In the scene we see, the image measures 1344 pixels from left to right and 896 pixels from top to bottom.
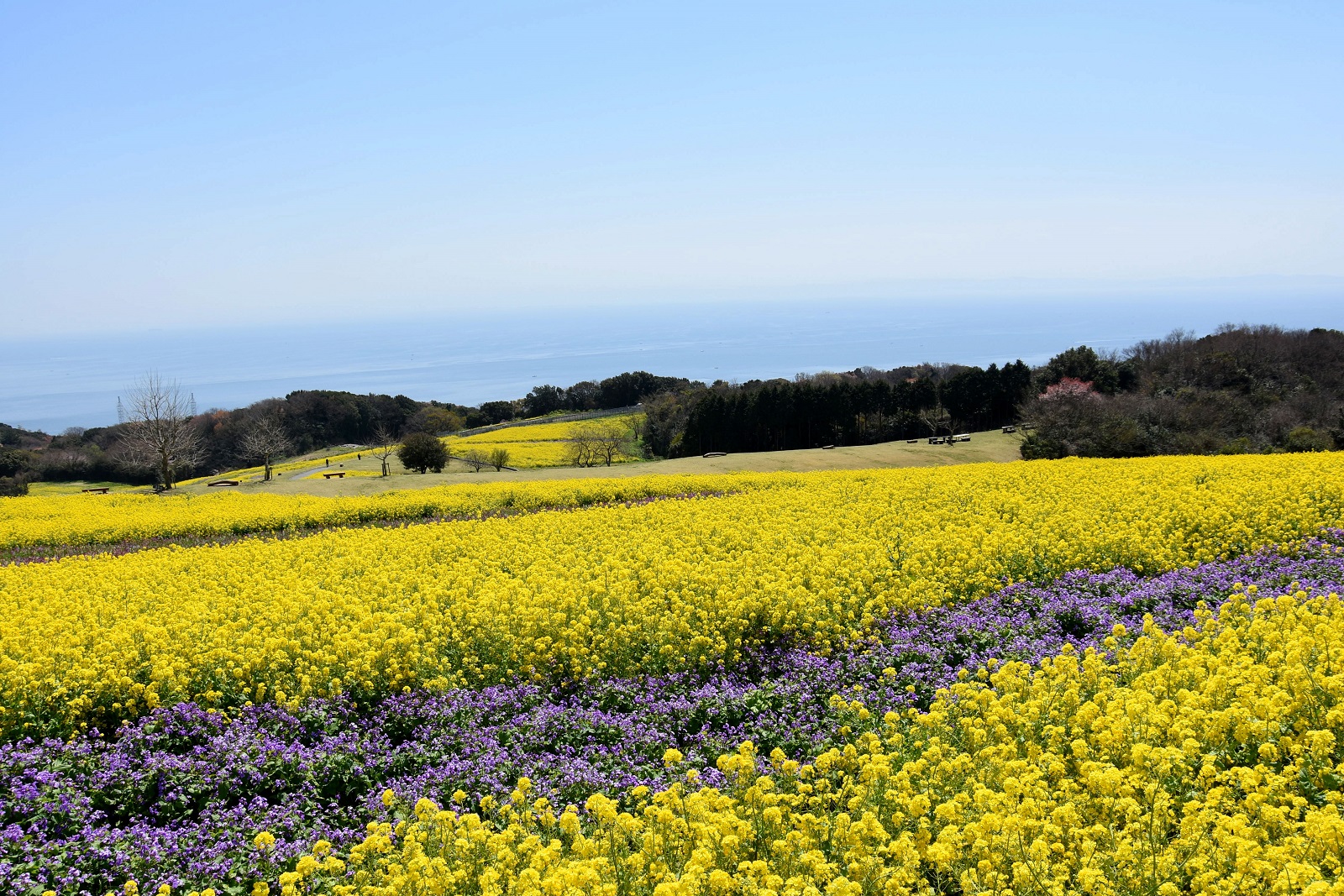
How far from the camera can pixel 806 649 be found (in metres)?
11.1

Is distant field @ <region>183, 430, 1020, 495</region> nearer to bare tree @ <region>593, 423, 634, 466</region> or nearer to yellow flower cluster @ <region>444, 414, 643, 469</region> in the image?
yellow flower cluster @ <region>444, 414, 643, 469</region>

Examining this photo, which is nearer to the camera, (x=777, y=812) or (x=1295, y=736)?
(x=777, y=812)

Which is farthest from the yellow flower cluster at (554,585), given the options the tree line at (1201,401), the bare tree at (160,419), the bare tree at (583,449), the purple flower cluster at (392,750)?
the bare tree at (583,449)

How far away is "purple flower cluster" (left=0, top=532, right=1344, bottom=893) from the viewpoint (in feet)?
22.0

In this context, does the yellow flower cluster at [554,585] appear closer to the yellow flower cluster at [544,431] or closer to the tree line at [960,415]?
the tree line at [960,415]

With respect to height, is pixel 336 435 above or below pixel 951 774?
above

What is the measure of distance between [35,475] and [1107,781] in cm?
9949

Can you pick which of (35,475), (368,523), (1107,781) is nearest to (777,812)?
(1107,781)

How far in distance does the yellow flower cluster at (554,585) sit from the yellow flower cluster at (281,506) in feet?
22.8

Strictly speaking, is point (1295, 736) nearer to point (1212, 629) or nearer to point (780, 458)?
point (1212, 629)

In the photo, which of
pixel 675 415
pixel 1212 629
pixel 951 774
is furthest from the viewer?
pixel 675 415

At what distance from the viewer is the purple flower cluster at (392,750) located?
6695 mm

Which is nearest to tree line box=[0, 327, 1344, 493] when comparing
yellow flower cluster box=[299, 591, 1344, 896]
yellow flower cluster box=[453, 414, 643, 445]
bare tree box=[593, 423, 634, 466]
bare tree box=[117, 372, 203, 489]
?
bare tree box=[117, 372, 203, 489]

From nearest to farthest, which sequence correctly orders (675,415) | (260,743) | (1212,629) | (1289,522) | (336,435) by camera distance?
A: (260,743) < (1212,629) < (1289,522) < (675,415) < (336,435)
